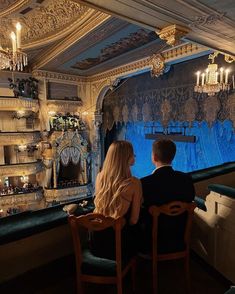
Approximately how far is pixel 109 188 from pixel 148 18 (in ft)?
5.36

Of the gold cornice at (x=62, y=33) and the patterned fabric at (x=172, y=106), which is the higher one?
the gold cornice at (x=62, y=33)

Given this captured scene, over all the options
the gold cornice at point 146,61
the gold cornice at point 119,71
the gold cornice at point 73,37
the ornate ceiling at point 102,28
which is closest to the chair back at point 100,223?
the ornate ceiling at point 102,28

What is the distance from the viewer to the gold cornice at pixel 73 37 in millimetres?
4889

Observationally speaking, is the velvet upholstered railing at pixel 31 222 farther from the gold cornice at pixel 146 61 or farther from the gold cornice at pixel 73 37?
the gold cornice at pixel 73 37

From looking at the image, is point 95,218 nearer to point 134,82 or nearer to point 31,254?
point 31,254

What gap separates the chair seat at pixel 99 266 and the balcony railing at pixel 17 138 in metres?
Result: 9.57

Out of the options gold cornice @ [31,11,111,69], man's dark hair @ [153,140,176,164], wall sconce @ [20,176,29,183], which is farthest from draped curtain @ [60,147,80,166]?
man's dark hair @ [153,140,176,164]

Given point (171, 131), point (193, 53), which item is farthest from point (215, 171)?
point (171, 131)

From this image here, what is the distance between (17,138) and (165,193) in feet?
32.5

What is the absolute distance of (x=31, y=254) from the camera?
6.70ft

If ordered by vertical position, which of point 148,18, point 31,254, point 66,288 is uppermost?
point 148,18

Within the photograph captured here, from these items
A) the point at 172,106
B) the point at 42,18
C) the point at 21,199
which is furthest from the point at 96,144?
the point at 42,18

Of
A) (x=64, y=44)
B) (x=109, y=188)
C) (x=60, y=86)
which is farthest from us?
(x=60, y=86)

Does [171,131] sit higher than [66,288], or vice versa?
[171,131]
